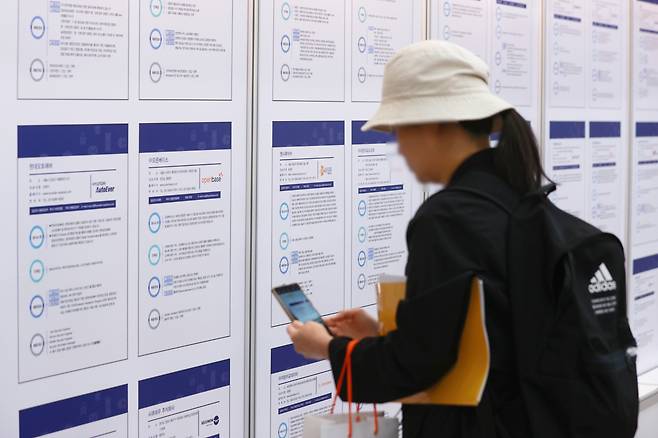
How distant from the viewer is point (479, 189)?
75.8 inches

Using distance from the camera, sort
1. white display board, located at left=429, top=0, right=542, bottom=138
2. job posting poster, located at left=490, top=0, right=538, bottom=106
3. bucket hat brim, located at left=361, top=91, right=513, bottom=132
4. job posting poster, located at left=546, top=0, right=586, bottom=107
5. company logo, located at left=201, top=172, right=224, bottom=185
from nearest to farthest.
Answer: bucket hat brim, located at left=361, top=91, right=513, bottom=132 → company logo, located at left=201, top=172, right=224, bottom=185 → white display board, located at left=429, top=0, right=542, bottom=138 → job posting poster, located at left=490, top=0, right=538, bottom=106 → job posting poster, located at left=546, top=0, right=586, bottom=107

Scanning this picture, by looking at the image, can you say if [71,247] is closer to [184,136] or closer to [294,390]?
[184,136]

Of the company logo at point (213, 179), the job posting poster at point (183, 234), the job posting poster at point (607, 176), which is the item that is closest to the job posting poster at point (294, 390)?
the job posting poster at point (183, 234)

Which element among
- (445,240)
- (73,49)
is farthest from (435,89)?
(73,49)

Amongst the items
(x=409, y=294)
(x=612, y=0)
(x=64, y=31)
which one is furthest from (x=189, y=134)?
(x=612, y=0)

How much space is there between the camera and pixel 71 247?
7.94ft

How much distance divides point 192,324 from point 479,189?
Answer: 1.15 metres

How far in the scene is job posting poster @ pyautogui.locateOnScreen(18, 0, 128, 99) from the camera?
7.52 feet

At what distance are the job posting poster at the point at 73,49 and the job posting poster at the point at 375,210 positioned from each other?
1.00 metres

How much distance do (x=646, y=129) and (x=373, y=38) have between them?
2217mm

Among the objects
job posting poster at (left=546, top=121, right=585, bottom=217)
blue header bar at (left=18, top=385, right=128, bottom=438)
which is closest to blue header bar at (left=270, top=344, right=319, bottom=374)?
blue header bar at (left=18, top=385, right=128, bottom=438)

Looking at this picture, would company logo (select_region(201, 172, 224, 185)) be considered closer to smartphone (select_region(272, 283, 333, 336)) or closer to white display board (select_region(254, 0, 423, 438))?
white display board (select_region(254, 0, 423, 438))

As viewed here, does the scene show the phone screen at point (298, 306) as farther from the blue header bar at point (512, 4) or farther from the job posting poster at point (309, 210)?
the blue header bar at point (512, 4)

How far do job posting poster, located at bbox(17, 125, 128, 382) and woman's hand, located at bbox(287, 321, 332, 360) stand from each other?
0.64 meters
